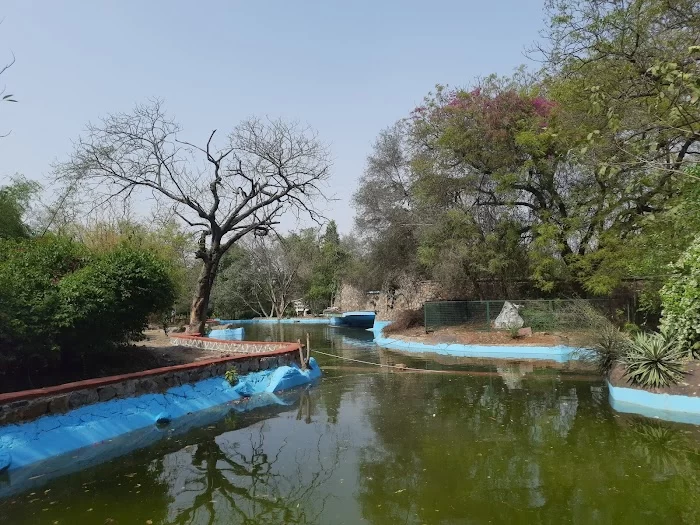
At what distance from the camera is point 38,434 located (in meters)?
7.45

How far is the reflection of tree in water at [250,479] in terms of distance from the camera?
5461 mm

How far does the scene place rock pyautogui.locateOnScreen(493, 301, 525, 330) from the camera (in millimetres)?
21047

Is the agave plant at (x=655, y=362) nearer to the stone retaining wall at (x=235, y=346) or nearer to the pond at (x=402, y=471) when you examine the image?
the pond at (x=402, y=471)

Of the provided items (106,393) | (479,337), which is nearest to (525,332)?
(479,337)

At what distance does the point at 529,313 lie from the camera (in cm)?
2100

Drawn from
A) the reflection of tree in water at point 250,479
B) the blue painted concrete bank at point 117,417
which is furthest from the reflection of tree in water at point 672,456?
the blue painted concrete bank at point 117,417

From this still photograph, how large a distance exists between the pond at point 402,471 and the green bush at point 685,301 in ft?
6.60

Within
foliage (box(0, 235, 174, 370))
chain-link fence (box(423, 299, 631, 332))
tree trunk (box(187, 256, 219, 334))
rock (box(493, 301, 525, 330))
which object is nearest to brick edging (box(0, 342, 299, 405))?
foliage (box(0, 235, 174, 370))

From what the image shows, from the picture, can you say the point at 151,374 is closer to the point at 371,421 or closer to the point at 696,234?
the point at 371,421

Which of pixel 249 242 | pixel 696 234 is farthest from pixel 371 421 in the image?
pixel 249 242

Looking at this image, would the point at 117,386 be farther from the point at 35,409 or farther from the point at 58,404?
the point at 35,409

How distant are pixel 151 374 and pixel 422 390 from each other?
6365 millimetres

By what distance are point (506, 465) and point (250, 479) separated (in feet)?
11.3

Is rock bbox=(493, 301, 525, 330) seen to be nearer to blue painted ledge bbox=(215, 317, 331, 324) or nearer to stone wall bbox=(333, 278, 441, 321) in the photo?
stone wall bbox=(333, 278, 441, 321)
